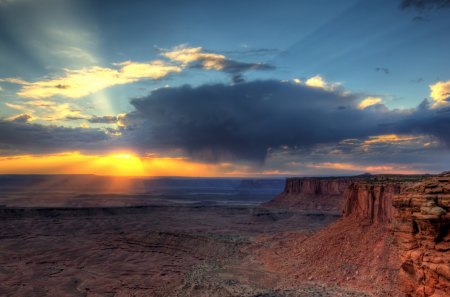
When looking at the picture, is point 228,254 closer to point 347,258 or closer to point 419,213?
point 347,258

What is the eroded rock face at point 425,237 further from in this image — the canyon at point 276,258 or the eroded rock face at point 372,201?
the eroded rock face at point 372,201

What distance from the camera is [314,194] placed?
128 meters

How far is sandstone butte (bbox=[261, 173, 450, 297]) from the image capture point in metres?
12.1

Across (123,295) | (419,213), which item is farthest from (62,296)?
(419,213)

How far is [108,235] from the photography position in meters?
69.4

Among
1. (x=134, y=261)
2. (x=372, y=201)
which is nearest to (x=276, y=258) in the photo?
(x=372, y=201)

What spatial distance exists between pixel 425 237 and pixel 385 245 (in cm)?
1943

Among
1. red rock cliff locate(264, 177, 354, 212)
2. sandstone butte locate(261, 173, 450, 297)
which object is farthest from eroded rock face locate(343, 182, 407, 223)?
red rock cliff locate(264, 177, 354, 212)

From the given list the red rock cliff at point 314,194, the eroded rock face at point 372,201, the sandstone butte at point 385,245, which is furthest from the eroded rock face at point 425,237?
the red rock cliff at point 314,194

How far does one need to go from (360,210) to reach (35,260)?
46.6 metres

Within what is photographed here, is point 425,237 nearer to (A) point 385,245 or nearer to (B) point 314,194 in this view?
(A) point 385,245

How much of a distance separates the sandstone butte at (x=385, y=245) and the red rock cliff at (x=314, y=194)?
236ft

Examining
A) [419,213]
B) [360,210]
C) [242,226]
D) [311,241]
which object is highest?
[419,213]

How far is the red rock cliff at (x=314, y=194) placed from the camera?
115 metres
